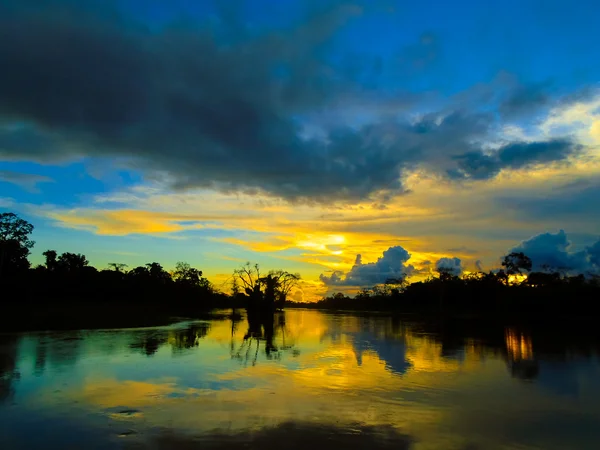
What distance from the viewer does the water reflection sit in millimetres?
9461

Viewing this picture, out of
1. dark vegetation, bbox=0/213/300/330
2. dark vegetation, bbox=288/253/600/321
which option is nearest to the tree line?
dark vegetation, bbox=0/213/300/330

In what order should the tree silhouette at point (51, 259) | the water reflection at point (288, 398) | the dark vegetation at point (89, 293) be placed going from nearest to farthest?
the water reflection at point (288, 398)
the dark vegetation at point (89, 293)
the tree silhouette at point (51, 259)

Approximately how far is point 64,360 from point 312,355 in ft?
36.3

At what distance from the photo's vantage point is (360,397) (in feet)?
43.1

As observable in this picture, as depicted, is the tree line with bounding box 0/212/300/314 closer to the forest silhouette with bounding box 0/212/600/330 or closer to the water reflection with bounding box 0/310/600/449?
the forest silhouette with bounding box 0/212/600/330

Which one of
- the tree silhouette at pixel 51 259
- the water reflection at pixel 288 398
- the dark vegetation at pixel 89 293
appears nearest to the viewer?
the water reflection at pixel 288 398

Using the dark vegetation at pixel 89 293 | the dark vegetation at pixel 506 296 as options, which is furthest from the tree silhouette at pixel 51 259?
the dark vegetation at pixel 506 296

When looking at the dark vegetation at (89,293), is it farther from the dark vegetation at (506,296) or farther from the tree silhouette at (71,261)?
the dark vegetation at (506,296)

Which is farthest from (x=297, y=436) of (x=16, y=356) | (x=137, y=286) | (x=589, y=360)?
(x=137, y=286)

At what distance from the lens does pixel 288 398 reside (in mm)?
12906

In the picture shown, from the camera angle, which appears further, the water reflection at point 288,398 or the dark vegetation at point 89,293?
the dark vegetation at point 89,293

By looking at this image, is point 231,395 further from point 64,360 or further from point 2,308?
point 2,308

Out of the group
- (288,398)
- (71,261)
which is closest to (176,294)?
(71,261)

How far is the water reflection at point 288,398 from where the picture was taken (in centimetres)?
946
